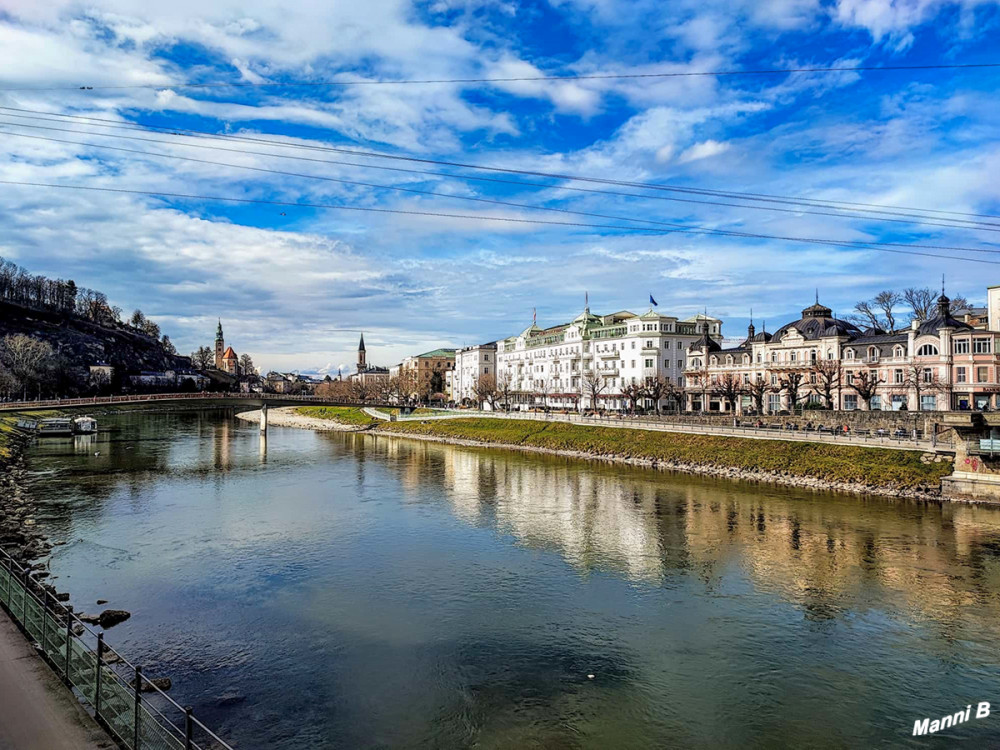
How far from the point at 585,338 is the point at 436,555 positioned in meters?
83.0

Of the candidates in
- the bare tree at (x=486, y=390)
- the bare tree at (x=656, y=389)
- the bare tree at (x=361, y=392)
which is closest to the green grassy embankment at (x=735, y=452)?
the bare tree at (x=656, y=389)

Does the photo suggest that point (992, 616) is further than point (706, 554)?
No

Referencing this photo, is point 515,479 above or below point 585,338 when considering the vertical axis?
below

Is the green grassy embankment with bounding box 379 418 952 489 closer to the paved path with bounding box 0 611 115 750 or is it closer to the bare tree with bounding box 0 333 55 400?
the paved path with bounding box 0 611 115 750

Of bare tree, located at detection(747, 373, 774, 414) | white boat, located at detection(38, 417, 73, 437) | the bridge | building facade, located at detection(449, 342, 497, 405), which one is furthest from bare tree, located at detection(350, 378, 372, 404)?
bare tree, located at detection(747, 373, 774, 414)

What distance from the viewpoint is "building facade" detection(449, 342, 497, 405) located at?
14700 cm

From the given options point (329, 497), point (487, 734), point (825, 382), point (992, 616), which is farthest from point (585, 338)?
point (487, 734)

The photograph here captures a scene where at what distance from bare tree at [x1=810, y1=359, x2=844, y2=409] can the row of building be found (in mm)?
142

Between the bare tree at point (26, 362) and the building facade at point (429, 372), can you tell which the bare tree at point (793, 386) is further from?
the bare tree at point (26, 362)

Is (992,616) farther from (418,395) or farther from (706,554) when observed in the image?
(418,395)

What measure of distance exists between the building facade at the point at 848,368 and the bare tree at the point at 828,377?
0.12 m

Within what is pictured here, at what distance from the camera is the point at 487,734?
49.6 ft

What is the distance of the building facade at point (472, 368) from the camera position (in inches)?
5787

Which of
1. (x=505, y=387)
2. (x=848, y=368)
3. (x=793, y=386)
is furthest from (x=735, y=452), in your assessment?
(x=505, y=387)
